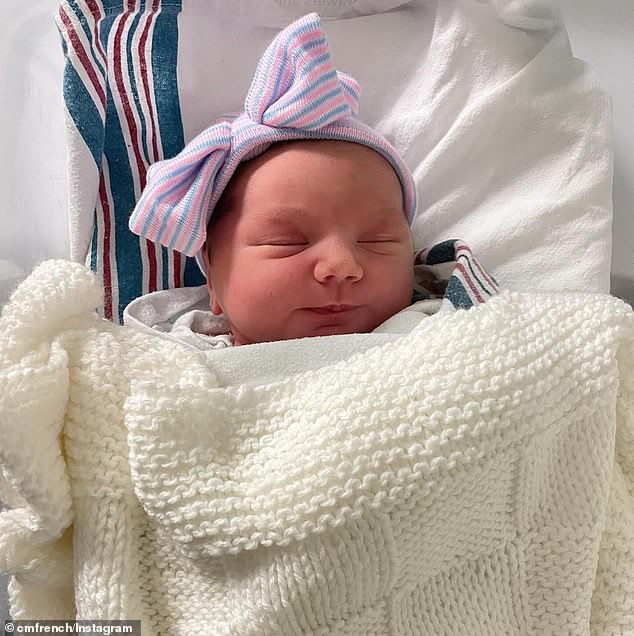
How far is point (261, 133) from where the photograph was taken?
2.83 feet

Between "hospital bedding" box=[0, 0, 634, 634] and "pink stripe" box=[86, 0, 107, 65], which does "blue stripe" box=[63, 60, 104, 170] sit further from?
"hospital bedding" box=[0, 0, 634, 634]

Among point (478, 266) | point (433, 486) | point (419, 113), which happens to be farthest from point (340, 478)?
point (419, 113)

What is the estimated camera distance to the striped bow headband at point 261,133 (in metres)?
0.83

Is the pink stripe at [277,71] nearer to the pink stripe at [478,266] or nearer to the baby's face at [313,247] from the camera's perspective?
the baby's face at [313,247]

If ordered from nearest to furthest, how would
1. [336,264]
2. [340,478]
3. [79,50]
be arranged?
1. [340,478]
2. [336,264]
3. [79,50]

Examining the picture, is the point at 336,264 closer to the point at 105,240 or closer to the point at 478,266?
the point at 478,266

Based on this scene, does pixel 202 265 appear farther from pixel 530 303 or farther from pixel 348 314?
pixel 530 303

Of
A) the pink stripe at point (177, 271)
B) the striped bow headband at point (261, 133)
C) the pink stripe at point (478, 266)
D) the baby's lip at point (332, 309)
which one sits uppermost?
the striped bow headband at point (261, 133)

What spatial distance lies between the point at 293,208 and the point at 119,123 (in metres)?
0.31

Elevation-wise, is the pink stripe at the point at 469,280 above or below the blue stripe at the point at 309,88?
below

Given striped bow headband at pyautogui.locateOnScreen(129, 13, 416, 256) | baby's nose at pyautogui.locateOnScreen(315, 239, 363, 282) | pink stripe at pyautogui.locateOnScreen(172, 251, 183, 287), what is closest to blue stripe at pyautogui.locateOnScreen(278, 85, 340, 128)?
striped bow headband at pyautogui.locateOnScreen(129, 13, 416, 256)

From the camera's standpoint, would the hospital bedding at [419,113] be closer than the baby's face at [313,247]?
No

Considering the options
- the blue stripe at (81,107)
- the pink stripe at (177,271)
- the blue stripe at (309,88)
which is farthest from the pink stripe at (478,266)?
the blue stripe at (81,107)

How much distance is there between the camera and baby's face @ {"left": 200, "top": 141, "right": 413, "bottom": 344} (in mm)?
804
